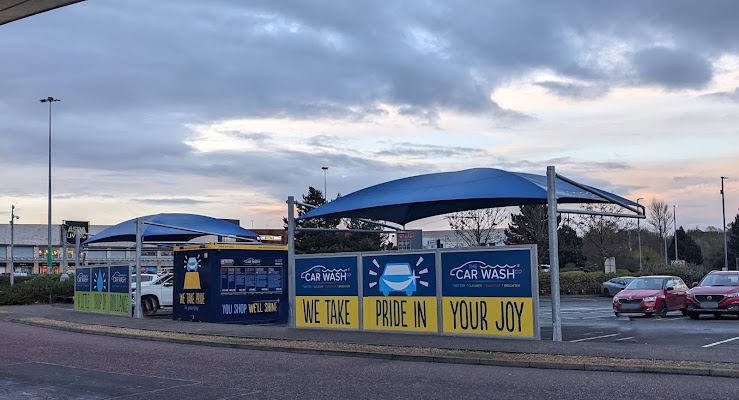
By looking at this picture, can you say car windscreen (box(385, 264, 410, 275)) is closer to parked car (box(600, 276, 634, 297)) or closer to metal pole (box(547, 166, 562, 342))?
metal pole (box(547, 166, 562, 342))

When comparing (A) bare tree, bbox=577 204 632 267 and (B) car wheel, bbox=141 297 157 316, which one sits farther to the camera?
(A) bare tree, bbox=577 204 632 267

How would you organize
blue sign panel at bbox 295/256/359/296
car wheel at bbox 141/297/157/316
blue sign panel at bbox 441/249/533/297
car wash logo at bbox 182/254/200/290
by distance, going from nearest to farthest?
1. blue sign panel at bbox 441/249/533/297
2. blue sign panel at bbox 295/256/359/296
3. car wash logo at bbox 182/254/200/290
4. car wheel at bbox 141/297/157/316

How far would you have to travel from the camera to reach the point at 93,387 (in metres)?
11.4

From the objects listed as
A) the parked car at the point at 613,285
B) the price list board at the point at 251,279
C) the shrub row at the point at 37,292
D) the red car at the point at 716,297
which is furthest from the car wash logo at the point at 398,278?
the parked car at the point at 613,285

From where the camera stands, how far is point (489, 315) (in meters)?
16.5

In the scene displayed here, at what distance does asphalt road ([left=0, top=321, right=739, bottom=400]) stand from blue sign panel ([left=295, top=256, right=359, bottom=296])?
4035 millimetres

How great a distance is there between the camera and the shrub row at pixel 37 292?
36.6 metres

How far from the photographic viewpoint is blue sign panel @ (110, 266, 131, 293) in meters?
26.3

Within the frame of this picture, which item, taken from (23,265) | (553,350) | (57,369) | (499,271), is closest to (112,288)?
(57,369)

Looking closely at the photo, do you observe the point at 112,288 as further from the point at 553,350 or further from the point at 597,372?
the point at 597,372

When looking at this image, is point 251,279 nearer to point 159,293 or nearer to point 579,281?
point 159,293

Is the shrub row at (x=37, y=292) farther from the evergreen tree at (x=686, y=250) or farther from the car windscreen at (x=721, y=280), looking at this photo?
the evergreen tree at (x=686, y=250)

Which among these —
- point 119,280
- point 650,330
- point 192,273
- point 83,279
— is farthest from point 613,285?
point 83,279

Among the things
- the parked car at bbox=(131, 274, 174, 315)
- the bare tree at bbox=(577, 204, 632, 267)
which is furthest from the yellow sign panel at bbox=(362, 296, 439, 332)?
the bare tree at bbox=(577, 204, 632, 267)
